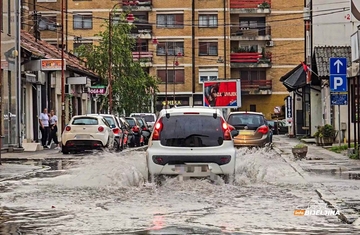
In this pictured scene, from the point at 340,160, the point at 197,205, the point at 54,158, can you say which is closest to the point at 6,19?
the point at 54,158

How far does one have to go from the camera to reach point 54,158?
29.6 metres

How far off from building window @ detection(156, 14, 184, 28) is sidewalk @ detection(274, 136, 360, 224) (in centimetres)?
5613

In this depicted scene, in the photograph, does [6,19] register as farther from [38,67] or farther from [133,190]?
[133,190]

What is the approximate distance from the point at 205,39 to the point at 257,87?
7277 mm

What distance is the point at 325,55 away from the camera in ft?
150

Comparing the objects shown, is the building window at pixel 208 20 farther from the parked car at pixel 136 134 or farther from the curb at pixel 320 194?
the curb at pixel 320 194

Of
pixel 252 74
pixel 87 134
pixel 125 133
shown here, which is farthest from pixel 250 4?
pixel 87 134

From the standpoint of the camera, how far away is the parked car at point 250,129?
31.3 meters

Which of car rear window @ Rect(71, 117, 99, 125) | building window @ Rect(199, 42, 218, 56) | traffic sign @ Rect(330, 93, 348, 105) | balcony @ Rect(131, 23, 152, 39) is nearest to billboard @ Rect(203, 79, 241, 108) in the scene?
car rear window @ Rect(71, 117, 99, 125)

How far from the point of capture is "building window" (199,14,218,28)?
85.0 m

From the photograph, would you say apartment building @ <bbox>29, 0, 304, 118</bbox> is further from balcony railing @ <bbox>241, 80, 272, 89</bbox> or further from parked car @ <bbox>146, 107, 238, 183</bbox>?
parked car @ <bbox>146, 107, 238, 183</bbox>

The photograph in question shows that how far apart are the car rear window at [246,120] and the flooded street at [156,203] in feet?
35.8

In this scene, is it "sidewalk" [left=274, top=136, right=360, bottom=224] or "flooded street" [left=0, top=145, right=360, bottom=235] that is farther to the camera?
"sidewalk" [left=274, top=136, right=360, bottom=224]

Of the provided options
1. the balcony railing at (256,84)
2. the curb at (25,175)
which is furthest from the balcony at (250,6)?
the curb at (25,175)
